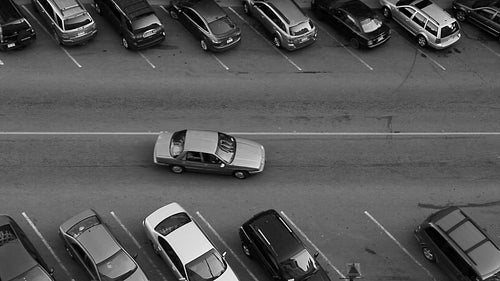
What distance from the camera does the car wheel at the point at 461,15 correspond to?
30.8m

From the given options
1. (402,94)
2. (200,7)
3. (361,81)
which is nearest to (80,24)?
(200,7)

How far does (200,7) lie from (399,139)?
11.0m

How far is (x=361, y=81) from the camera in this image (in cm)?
2730

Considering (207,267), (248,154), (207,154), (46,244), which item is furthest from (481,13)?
(46,244)

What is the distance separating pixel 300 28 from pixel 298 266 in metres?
12.3

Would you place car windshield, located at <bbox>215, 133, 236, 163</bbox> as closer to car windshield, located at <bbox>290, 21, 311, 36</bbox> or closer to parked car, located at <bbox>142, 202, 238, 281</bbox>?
parked car, located at <bbox>142, 202, 238, 281</bbox>

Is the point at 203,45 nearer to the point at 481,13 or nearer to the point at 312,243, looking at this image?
the point at 312,243

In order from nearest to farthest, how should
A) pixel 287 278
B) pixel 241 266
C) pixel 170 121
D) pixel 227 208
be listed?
pixel 287 278 < pixel 241 266 < pixel 227 208 < pixel 170 121

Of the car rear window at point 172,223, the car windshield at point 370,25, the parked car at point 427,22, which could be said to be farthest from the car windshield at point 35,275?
the parked car at point 427,22

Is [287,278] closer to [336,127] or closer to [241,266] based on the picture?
[241,266]

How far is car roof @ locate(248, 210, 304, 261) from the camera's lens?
2019 centimetres

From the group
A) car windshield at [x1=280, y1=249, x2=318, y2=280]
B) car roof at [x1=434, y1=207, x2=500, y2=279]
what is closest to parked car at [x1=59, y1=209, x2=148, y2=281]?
car windshield at [x1=280, y1=249, x2=318, y2=280]

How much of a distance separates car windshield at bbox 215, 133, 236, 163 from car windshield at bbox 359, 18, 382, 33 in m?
9.41

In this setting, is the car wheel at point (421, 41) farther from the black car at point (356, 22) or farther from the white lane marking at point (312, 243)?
the white lane marking at point (312, 243)
